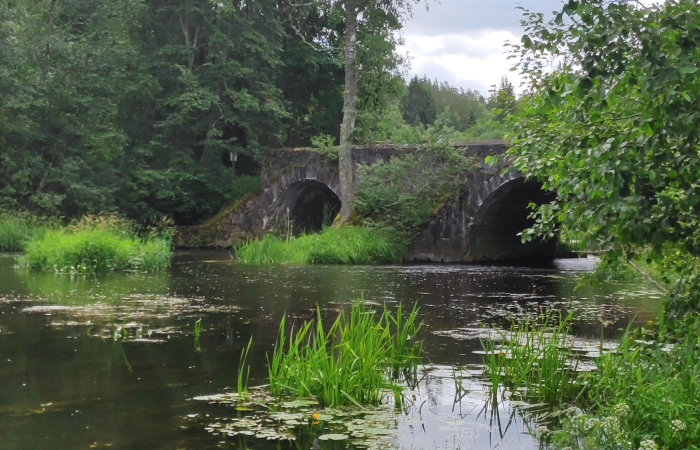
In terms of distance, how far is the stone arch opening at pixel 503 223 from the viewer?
21.5 metres

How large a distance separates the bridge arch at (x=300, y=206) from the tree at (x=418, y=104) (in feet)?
133

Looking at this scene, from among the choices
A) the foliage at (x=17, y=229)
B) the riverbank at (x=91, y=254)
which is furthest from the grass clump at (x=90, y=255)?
the foliage at (x=17, y=229)

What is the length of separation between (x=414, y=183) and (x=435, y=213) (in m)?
0.91

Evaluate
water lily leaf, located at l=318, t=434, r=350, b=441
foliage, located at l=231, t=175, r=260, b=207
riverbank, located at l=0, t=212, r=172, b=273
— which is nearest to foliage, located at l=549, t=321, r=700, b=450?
water lily leaf, located at l=318, t=434, r=350, b=441

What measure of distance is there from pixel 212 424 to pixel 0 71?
20.7 meters

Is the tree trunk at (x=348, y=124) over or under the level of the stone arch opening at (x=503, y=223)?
over

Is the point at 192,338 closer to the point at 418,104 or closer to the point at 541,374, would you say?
the point at 541,374

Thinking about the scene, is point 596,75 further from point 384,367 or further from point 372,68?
point 372,68

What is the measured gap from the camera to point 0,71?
76.4ft

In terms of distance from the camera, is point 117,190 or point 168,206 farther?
point 168,206

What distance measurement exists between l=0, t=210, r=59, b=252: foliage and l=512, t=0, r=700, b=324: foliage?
713 inches

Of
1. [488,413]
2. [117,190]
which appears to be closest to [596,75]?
[488,413]

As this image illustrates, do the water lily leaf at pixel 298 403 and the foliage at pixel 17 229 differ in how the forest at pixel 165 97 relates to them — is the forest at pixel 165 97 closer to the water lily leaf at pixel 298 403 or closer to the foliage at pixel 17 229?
the foliage at pixel 17 229

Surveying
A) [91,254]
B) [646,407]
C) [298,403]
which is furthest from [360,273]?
[646,407]
